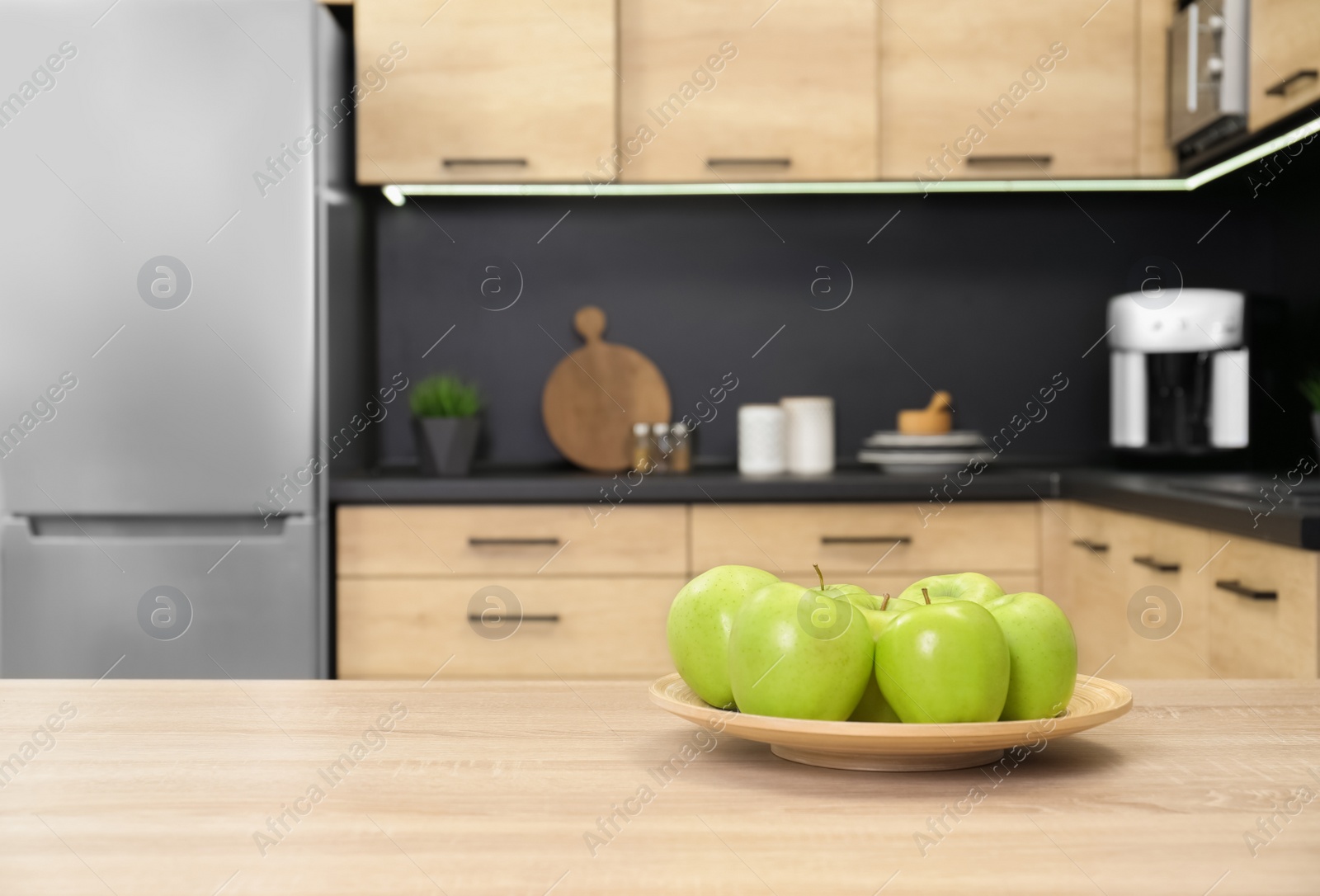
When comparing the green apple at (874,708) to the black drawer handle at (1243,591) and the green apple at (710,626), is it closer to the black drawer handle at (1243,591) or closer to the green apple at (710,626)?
the green apple at (710,626)

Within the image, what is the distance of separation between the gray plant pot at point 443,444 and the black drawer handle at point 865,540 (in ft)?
2.60

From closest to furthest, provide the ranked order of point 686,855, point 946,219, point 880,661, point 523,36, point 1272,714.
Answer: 1. point 686,855
2. point 880,661
3. point 1272,714
4. point 523,36
5. point 946,219

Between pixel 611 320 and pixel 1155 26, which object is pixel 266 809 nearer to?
pixel 611 320

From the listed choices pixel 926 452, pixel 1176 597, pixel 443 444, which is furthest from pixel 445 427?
pixel 1176 597

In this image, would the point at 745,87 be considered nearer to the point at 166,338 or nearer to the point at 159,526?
the point at 166,338

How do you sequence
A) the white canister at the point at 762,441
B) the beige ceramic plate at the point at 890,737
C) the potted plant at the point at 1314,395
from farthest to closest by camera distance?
the white canister at the point at 762,441, the potted plant at the point at 1314,395, the beige ceramic plate at the point at 890,737

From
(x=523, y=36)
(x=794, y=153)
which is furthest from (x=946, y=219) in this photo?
(x=523, y=36)

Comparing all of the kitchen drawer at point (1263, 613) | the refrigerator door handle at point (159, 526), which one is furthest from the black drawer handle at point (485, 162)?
the kitchen drawer at point (1263, 613)

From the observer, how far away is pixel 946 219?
286cm

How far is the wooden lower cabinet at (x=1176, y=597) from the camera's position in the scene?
60.7 inches

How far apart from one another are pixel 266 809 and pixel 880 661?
0.31 m

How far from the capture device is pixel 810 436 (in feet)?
8.61

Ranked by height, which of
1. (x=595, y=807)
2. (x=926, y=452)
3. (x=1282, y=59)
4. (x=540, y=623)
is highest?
(x=1282, y=59)

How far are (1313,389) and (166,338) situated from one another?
88.6 inches
